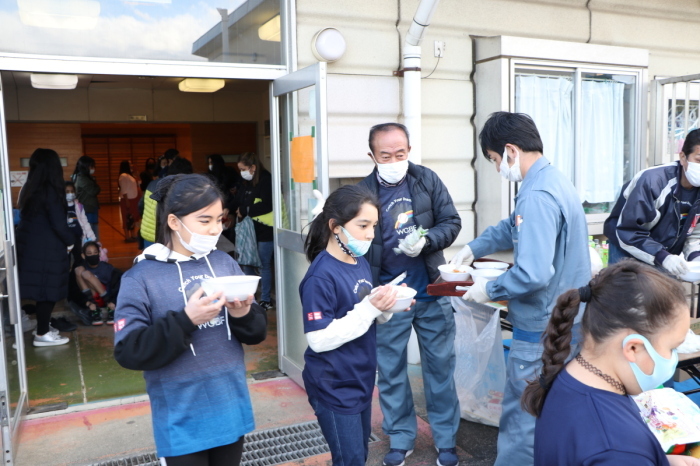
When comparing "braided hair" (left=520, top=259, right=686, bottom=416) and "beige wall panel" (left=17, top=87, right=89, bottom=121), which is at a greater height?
"beige wall panel" (left=17, top=87, right=89, bottom=121)

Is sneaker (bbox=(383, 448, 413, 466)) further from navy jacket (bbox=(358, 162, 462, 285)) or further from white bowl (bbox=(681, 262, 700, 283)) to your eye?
white bowl (bbox=(681, 262, 700, 283))

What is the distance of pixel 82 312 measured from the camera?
21.6ft

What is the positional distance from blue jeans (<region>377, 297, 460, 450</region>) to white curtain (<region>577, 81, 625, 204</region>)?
112 inches

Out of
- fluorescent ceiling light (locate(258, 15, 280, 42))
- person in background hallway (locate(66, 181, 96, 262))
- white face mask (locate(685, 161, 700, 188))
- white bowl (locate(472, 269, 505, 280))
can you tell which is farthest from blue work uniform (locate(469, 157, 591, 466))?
person in background hallway (locate(66, 181, 96, 262))

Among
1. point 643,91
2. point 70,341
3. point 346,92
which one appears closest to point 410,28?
point 346,92

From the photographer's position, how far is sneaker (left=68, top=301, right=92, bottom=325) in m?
6.51

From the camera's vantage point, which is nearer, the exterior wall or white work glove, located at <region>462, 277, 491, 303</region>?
white work glove, located at <region>462, 277, 491, 303</region>

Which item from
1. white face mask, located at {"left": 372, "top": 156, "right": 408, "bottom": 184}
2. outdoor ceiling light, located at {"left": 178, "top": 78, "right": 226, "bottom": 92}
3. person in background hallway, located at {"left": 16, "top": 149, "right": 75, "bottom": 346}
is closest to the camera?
white face mask, located at {"left": 372, "top": 156, "right": 408, "bottom": 184}


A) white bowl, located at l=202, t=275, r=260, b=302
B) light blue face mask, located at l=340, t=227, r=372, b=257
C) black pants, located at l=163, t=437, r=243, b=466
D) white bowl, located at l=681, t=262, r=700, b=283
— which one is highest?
light blue face mask, located at l=340, t=227, r=372, b=257

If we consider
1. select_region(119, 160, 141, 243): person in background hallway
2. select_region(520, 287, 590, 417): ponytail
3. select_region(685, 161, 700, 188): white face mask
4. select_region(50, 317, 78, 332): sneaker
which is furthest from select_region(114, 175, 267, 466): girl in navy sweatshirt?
select_region(119, 160, 141, 243): person in background hallway

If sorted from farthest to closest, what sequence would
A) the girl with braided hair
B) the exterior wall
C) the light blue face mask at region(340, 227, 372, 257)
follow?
the exterior wall
the light blue face mask at region(340, 227, 372, 257)
the girl with braided hair

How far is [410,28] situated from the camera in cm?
446

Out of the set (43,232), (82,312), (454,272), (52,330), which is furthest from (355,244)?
(82,312)

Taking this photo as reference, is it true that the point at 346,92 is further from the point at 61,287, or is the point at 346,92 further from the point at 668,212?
the point at 61,287
